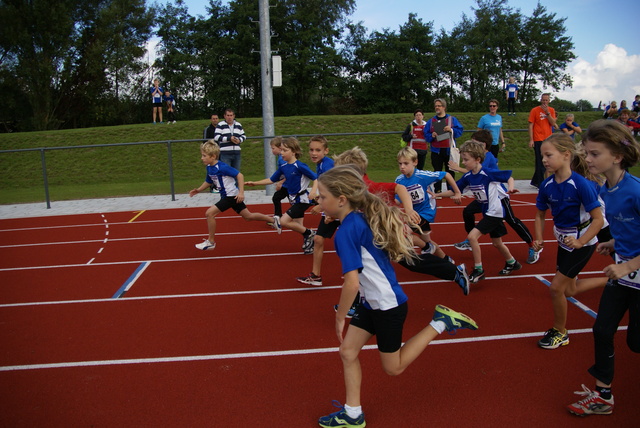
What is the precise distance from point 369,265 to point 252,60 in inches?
1573

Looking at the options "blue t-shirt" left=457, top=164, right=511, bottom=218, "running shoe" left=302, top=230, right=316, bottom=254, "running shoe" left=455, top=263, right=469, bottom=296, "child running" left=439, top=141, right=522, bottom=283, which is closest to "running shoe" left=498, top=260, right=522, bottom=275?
"child running" left=439, top=141, right=522, bottom=283

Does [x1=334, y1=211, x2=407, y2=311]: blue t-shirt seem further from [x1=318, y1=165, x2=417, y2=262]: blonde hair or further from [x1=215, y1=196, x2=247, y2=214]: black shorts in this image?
[x1=215, y1=196, x2=247, y2=214]: black shorts

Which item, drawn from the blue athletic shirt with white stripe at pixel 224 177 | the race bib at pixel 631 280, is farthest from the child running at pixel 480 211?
the blue athletic shirt with white stripe at pixel 224 177

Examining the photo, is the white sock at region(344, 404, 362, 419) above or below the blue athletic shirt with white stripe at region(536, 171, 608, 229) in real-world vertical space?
below

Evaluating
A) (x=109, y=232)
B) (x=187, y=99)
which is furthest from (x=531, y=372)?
(x=187, y=99)

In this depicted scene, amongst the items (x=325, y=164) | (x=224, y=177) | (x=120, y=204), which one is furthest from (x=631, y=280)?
(x=120, y=204)

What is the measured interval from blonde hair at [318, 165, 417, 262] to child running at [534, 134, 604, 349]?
1.66m

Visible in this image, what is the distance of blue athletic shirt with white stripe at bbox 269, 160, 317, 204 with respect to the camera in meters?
7.33

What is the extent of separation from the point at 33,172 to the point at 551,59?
132 ft

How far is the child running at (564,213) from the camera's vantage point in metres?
3.95

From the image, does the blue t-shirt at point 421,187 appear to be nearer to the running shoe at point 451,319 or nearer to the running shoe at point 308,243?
the running shoe at point 308,243

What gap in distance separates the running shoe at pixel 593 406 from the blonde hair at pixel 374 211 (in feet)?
4.97

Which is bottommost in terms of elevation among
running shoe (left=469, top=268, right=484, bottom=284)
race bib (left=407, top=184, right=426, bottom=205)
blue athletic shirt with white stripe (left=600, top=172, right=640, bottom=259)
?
running shoe (left=469, top=268, right=484, bottom=284)

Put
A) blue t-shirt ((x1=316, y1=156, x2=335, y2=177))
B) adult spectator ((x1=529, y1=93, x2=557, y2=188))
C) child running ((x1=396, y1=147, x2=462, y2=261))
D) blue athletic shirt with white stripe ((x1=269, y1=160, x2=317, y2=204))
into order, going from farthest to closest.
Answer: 1. adult spectator ((x1=529, y1=93, x2=557, y2=188))
2. blue athletic shirt with white stripe ((x1=269, y1=160, x2=317, y2=204))
3. blue t-shirt ((x1=316, y1=156, x2=335, y2=177))
4. child running ((x1=396, y1=147, x2=462, y2=261))
